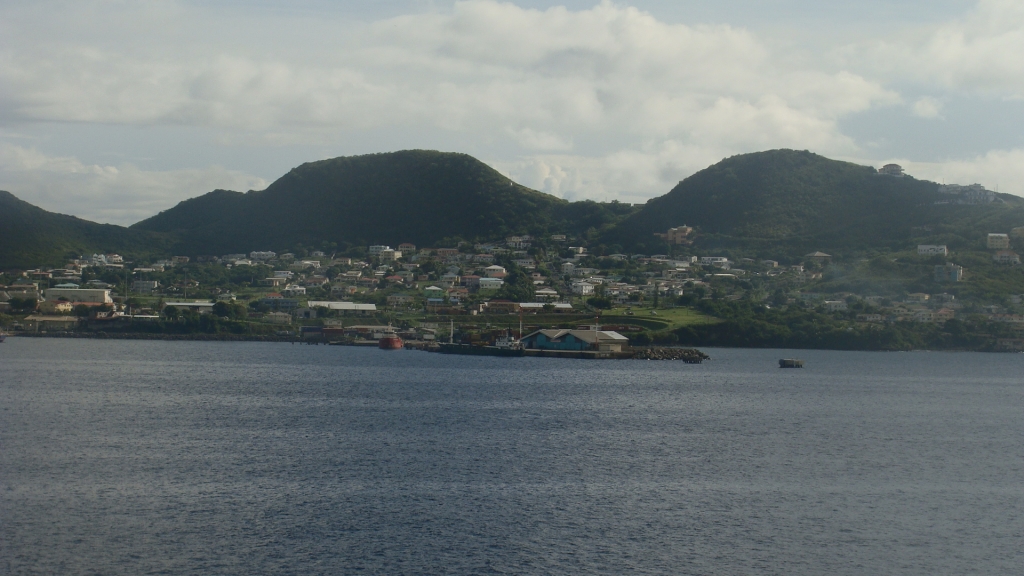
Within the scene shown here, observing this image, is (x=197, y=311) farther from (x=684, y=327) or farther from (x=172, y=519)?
(x=172, y=519)

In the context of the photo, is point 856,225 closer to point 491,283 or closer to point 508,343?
point 491,283

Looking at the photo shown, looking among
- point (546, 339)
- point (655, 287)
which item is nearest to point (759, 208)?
point (655, 287)

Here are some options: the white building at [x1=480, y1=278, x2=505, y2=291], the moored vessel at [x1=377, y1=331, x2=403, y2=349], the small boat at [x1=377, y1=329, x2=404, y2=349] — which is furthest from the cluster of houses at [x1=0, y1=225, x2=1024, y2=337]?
the moored vessel at [x1=377, y1=331, x2=403, y2=349]

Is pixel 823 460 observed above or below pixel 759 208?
below

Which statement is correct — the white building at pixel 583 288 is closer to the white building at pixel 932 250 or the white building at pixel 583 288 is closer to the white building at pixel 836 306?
the white building at pixel 836 306

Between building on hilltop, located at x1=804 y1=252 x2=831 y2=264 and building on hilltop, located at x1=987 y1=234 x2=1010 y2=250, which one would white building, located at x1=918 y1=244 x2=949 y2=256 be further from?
building on hilltop, located at x1=804 y1=252 x2=831 y2=264

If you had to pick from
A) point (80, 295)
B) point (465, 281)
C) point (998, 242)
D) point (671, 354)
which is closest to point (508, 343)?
point (671, 354)
